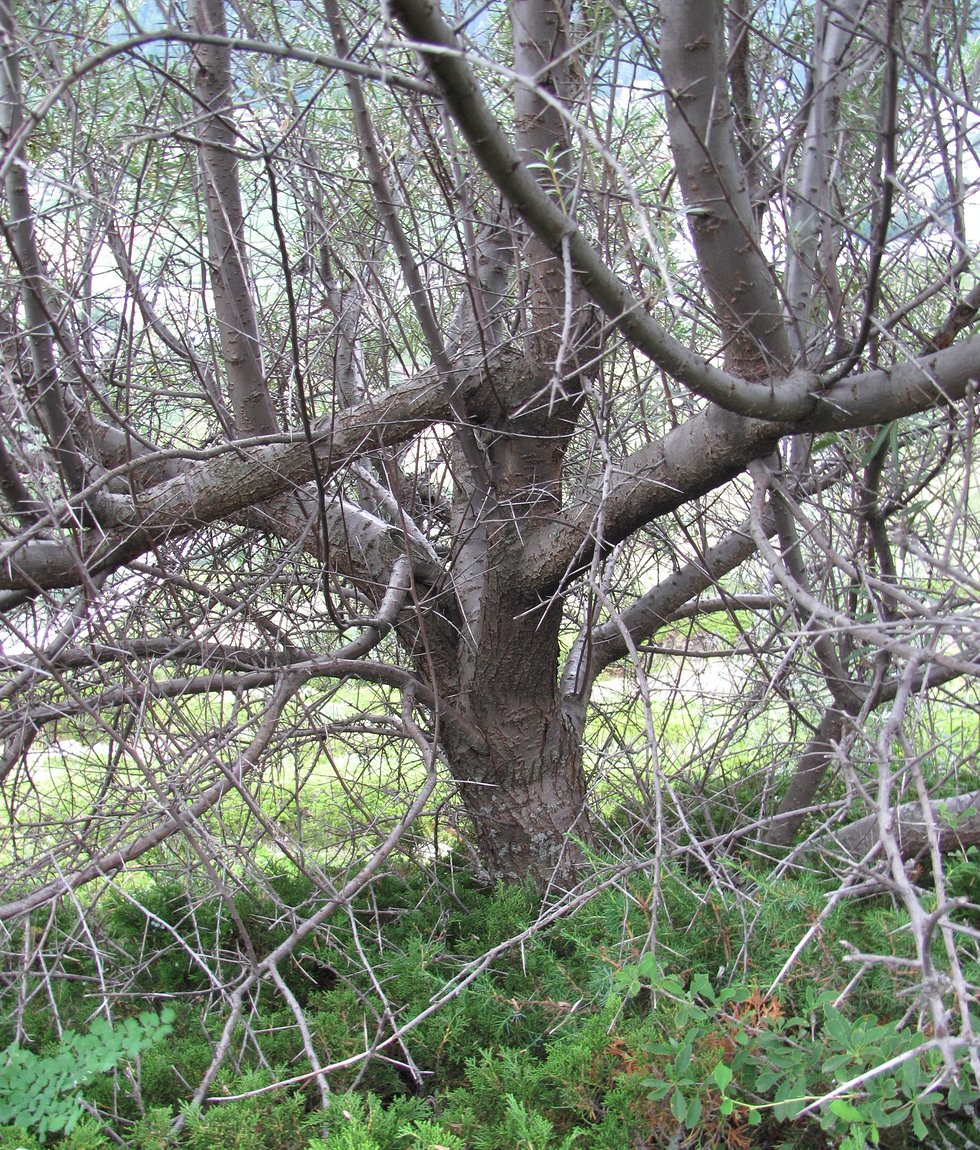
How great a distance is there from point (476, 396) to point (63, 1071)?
183 cm

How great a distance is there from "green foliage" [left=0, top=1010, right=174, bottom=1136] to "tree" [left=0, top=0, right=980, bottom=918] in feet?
1.12

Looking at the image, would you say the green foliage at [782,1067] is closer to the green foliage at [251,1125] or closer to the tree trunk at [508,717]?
the green foliage at [251,1125]

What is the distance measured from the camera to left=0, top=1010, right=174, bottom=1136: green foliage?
2.00 metres

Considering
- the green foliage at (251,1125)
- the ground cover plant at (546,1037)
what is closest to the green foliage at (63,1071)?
the ground cover plant at (546,1037)

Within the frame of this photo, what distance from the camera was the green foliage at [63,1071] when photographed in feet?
6.57

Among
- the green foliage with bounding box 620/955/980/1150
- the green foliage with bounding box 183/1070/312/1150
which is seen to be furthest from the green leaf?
the green foliage with bounding box 183/1070/312/1150

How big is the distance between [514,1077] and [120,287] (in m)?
2.46

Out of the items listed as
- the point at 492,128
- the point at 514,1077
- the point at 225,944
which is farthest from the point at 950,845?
the point at 492,128

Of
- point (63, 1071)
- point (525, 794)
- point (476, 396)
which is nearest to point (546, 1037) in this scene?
point (525, 794)

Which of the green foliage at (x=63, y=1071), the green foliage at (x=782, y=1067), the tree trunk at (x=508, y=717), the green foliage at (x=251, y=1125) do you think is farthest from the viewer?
the tree trunk at (x=508, y=717)

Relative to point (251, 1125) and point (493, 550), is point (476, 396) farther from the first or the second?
point (251, 1125)

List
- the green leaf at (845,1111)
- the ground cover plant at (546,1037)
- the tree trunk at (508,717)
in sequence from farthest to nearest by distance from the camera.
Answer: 1. the tree trunk at (508,717)
2. the ground cover plant at (546,1037)
3. the green leaf at (845,1111)

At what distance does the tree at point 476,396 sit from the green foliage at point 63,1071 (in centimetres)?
34

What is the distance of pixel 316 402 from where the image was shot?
10.9 feet
